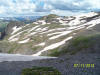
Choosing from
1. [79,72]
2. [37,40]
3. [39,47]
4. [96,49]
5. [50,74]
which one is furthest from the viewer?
[37,40]

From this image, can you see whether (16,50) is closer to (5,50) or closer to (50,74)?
(5,50)

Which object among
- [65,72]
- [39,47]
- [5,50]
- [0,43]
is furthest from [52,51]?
[65,72]

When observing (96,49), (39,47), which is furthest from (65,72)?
(39,47)

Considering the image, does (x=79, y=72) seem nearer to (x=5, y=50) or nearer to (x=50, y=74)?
(x=50, y=74)


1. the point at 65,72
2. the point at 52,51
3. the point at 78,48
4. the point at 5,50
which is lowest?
the point at 5,50

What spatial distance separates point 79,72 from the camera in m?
26.3

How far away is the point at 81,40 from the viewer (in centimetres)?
7988

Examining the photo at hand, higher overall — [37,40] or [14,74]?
[14,74]

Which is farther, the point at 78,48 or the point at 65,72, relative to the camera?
the point at 78,48

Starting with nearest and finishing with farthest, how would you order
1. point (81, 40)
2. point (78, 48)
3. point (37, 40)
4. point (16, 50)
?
1. point (78, 48)
2. point (81, 40)
3. point (16, 50)
4. point (37, 40)

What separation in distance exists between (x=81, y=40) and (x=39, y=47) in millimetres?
31373

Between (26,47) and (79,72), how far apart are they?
83980 millimetres

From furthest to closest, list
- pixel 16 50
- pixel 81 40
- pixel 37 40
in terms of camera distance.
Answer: pixel 37 40, pixel 16 50, pixel 81 40

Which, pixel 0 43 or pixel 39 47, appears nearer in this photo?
pixel 39 47
